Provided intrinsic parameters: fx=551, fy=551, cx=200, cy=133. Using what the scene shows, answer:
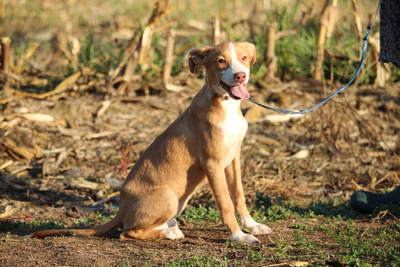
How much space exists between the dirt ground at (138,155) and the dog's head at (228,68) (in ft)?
3.89

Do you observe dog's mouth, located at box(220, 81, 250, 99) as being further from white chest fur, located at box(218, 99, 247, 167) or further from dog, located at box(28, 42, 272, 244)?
white chest fur, located at box(218, 99, 247, 167)

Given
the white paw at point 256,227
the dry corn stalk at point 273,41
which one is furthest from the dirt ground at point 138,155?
the dry corn stalk at point 273,41

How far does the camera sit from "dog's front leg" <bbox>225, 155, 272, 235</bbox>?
4.52 meters

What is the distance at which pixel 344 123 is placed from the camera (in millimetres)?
7402

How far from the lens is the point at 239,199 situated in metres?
4.64

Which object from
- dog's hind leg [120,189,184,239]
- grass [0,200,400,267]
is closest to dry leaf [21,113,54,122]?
grass [0,200,400,267]

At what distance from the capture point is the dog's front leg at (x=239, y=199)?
4.52 m

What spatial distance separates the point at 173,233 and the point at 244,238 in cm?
63

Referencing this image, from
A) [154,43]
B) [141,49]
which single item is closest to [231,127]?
[141,49]

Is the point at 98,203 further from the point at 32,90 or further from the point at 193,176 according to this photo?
the point at 32,90

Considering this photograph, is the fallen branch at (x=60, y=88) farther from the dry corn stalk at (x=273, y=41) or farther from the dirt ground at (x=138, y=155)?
the dry corn stalk at (x=273, y=41)

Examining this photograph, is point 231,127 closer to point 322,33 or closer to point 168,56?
point 168,56

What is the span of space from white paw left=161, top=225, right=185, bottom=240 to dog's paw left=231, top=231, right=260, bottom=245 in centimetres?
49

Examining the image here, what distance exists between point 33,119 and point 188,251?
4087 millimetres
